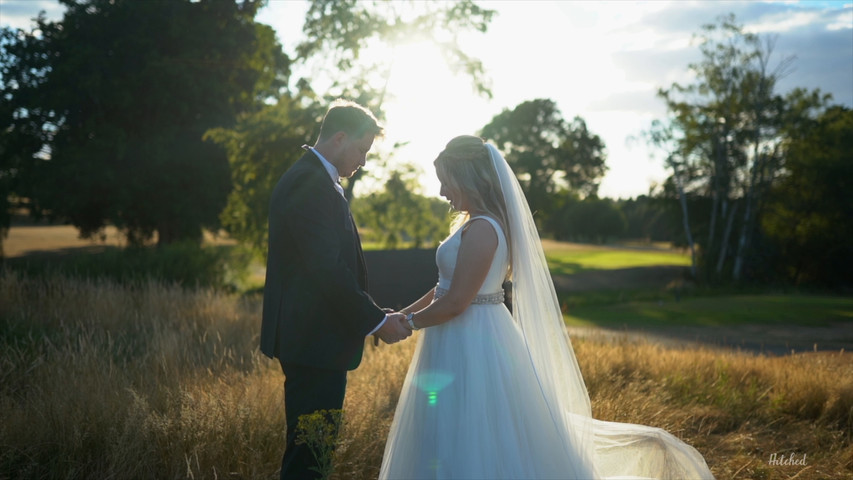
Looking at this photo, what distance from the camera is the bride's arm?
3.51 metres

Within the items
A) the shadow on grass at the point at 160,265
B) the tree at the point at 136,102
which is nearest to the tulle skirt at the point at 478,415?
the shadow on grass at the point at 160,265

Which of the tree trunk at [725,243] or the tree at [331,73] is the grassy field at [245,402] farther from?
the tree trunk at [725,243]

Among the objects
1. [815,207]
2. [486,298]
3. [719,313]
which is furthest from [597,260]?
[486,298]

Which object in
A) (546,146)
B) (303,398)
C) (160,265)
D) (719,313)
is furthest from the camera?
(546,146)

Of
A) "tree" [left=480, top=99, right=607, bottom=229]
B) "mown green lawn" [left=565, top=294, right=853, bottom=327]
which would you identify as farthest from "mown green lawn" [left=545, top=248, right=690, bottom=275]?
"mown green lawn" [left=565, top=294, right=853, bottom=327]

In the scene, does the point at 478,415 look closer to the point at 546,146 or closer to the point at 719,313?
the point at 719,313

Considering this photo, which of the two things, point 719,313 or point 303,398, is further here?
point 719,313

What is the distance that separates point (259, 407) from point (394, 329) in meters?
1.82

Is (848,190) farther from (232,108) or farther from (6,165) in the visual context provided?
(6,165)

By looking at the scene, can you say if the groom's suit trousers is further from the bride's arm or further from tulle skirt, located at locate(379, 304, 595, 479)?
the bride's arm

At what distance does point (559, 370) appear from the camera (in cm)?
391

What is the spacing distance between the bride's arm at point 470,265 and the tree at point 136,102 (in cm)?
2202

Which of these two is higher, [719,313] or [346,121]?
[346,121]

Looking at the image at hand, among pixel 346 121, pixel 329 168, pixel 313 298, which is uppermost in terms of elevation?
pixel 346 121
